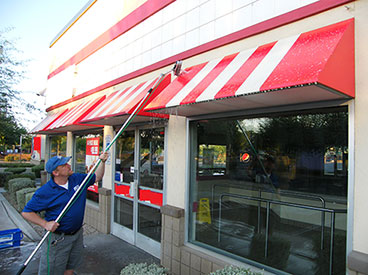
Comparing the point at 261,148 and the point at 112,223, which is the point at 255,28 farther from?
the point at 112,223

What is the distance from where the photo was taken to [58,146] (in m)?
10.6

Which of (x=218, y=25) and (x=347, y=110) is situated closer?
(x=347, y=110)

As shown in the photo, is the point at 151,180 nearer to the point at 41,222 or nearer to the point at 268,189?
the point at 268,189

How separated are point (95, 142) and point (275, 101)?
18.1 feet

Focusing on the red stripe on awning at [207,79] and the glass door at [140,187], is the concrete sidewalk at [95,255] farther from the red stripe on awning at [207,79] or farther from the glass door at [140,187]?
the red stripe on awning at [207,79]

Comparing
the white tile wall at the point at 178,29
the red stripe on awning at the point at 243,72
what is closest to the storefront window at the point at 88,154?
the white tile wall at the point at 178,29

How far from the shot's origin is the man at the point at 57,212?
3.20 meters

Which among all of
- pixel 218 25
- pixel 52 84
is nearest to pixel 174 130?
pixel 218 25

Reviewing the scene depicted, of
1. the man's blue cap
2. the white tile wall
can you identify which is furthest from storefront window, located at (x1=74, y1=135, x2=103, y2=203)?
the man's blue cap

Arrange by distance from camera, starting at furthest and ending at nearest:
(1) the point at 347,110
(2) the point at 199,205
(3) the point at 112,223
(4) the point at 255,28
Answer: (3) the point at 112,223 → (2) the point at 199,205 → (4) the point at 255,28 → (1) the point at 347,110

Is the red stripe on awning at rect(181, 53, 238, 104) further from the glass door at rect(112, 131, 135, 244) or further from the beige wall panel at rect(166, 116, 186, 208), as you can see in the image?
the glass door at rect(112, 131, 135, 244)

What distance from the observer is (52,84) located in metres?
10.8

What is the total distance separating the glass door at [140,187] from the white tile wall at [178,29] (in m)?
1.51

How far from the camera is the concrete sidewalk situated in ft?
Result: 15.5
